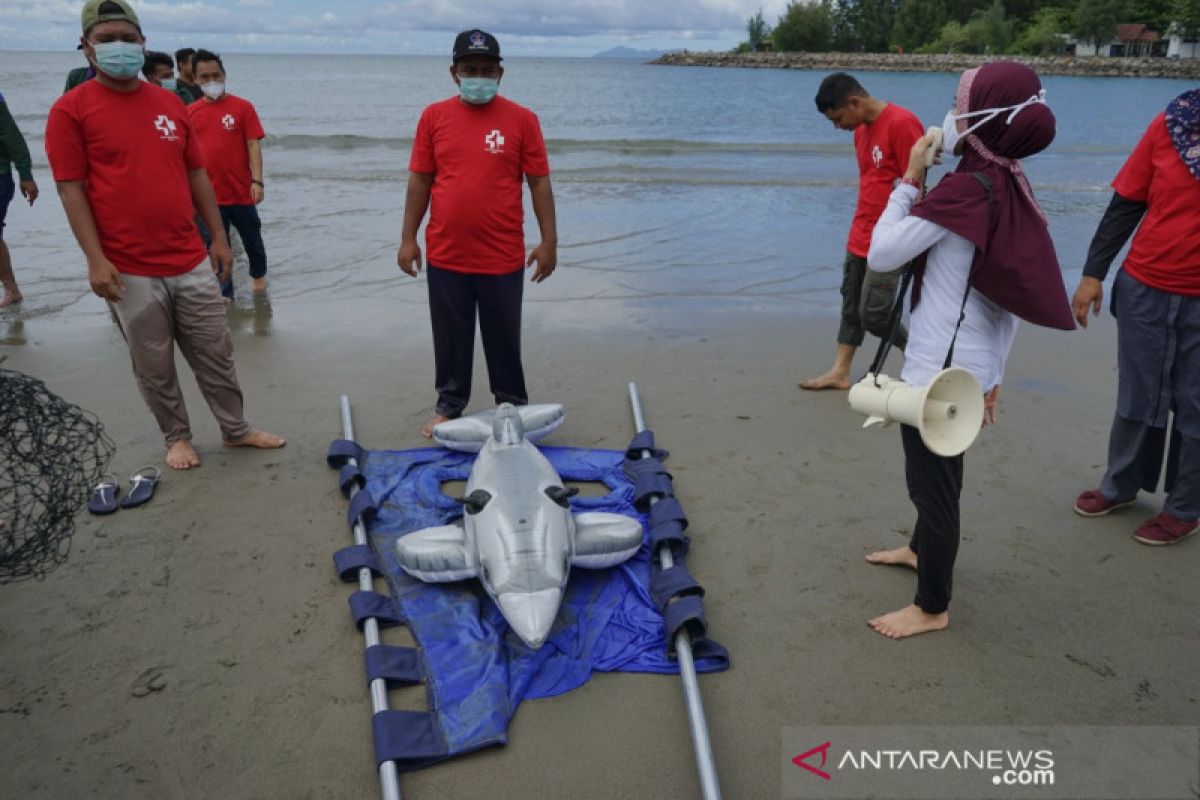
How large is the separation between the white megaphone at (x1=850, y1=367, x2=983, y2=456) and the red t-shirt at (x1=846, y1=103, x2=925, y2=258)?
2.68m

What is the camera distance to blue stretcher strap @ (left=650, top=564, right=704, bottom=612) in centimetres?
339

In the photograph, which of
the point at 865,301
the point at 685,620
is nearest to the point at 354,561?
the point at 685,620

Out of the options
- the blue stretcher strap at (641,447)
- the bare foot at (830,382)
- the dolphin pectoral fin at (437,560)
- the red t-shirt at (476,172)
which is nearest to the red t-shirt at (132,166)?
the red t-shirt at (476,172)

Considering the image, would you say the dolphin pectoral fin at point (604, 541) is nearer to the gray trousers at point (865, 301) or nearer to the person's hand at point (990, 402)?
the person's hand at point (990, 402)

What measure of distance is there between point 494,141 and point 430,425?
73.6 inches

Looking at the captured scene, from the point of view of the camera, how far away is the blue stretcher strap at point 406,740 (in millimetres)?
2707

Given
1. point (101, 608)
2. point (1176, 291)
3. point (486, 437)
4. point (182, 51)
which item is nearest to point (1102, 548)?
point (1176, 291)

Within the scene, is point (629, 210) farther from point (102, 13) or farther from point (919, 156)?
point (919, 156)

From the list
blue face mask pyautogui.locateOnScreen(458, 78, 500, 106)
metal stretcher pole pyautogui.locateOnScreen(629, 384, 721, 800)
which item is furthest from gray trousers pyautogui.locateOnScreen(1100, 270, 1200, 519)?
blue face mask pyautogui.locateOnScreen(458, 78, 500, 106)

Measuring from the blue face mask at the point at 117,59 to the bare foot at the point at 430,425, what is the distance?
2540mm

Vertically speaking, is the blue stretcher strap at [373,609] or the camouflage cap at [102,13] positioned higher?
the camouflage cap at [102,13]

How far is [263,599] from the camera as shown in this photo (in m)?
3.65

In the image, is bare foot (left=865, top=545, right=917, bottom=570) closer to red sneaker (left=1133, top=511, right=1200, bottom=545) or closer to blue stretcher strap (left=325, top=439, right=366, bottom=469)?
red sneaker (left=1133, top=511, right=1200, bottom=545)

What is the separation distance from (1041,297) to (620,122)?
3010 centimetres
